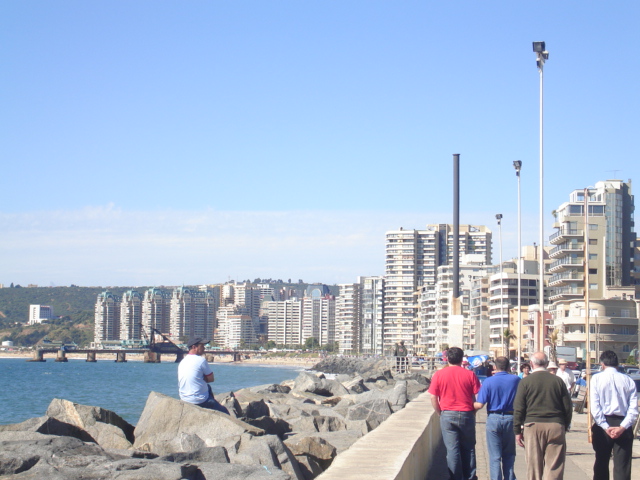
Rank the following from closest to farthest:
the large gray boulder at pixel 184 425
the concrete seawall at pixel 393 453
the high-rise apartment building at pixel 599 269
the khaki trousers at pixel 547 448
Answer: the concrete seawall at pixel 393 453
the khaki trousers at pixel 547 448
the large gray boulder at pixel 184 425
the high-rise apartment building at pixel 599 269

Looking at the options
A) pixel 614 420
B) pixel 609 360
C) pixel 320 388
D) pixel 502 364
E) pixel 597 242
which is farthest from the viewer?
pixel 597 242

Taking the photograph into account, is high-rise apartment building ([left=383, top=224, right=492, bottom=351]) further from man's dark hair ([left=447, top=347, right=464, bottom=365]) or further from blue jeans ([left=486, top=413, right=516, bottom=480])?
man's dark hair ([left=447, top=347, right=464, bottom=365])

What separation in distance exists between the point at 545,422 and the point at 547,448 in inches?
11.3

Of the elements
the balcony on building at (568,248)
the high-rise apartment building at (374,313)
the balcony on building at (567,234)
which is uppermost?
the balcony on building at (567,234)

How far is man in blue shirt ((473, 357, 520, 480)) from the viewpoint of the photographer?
10.0 metres

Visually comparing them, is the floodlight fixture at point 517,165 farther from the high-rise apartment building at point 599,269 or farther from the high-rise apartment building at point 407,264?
the high-rise apartment building at point 407,264

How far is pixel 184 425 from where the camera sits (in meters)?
10.6

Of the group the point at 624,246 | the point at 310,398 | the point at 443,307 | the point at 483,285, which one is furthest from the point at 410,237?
the point at 310,398

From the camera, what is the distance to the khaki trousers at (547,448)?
904 cm

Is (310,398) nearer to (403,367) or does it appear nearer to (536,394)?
(536,394)

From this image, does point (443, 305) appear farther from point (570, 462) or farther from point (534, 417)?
point (534, 417)

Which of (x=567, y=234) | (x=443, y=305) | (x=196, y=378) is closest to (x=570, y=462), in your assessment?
(x=196, y=378)

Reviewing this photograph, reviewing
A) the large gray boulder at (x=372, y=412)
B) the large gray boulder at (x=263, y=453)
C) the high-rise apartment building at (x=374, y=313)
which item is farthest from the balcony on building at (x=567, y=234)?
the high-rise apartment building at (x=374, y=313)

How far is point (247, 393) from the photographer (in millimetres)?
23250
